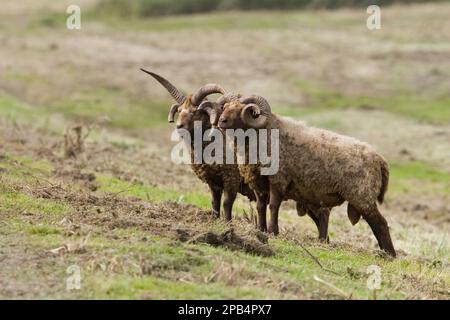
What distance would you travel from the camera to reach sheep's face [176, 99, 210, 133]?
55.8ft

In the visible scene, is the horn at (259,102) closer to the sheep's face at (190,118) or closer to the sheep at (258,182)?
the sheep at (258,182)

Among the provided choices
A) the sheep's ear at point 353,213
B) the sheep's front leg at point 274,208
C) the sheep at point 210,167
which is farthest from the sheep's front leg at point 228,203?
the sheep's ear at point 353,213

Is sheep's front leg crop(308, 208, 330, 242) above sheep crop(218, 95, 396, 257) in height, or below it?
below

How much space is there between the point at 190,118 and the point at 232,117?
0.88 meters

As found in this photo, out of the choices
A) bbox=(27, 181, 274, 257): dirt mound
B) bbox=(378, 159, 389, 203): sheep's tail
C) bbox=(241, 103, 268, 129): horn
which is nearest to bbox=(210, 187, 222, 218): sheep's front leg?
bbox=(27, 181, 274, 257): dirt mound

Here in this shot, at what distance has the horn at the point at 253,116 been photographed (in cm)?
1659

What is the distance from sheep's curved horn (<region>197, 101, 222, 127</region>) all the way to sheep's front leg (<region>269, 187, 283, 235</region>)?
5.41 feet

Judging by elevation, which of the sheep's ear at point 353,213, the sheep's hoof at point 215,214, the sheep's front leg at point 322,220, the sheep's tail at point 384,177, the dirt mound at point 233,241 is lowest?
the sheep's front leg at point 322,220

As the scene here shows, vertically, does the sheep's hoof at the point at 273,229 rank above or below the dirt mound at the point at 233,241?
below

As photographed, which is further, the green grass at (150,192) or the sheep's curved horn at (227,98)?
the green grass at (150,192)

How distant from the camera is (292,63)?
50688mm

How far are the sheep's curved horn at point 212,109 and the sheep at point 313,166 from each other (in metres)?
0.17

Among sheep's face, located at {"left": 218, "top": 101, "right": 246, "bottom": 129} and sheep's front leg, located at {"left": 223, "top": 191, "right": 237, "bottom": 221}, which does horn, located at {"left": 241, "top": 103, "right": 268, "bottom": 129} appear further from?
sheep's front leg, located at {"left": 223, "top": 191, "right": 237, "bottom": 221}
